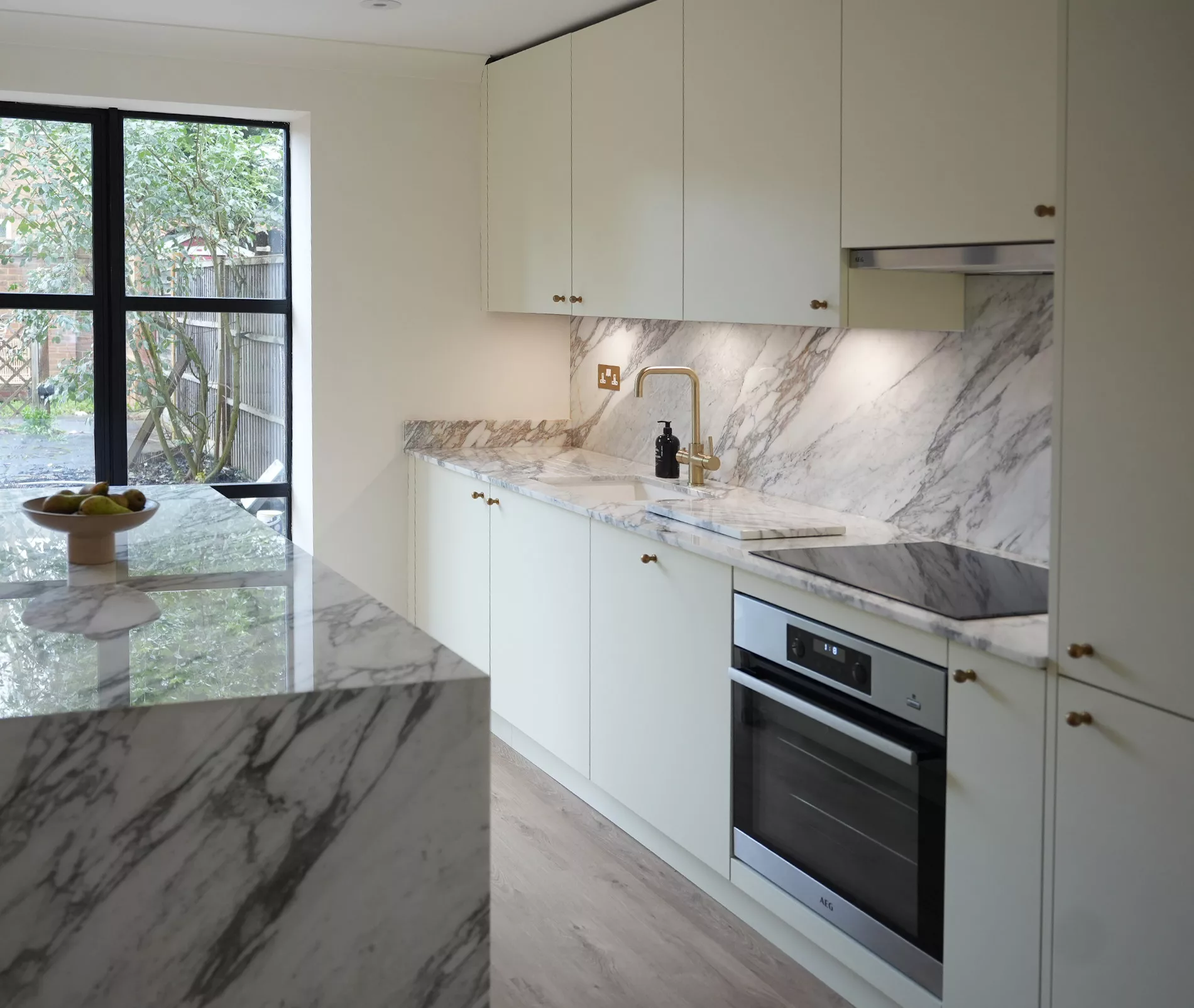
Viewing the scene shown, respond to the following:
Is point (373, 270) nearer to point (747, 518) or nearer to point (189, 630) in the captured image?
point (747, 518)

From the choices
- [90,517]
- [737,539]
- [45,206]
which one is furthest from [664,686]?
[45,206]

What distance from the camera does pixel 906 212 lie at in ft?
8.58

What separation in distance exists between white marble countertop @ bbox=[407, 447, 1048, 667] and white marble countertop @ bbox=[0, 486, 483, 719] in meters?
0.81

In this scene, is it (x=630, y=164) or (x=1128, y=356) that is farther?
(x=630, y=164)

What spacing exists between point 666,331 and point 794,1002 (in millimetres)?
2298

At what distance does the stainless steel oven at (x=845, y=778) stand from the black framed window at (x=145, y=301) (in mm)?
2730

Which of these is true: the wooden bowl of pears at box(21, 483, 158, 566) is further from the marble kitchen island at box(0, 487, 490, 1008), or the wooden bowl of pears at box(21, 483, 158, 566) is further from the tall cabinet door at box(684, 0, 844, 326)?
the tall cabinet door at box(684, 0, 844, 326)

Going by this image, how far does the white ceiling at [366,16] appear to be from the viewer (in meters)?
3.88

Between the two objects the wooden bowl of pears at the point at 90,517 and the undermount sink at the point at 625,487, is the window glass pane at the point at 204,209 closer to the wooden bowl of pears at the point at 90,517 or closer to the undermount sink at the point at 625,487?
the undermount sink at the point at 625,487

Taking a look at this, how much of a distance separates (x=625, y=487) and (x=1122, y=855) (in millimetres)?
2363

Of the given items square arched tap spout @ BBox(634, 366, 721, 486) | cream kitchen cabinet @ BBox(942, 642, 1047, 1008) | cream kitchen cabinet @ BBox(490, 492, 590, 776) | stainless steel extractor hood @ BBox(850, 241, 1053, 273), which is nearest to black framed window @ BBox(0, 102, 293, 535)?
cream kitchen cabinet @ BBox(490, 492, 590, 776)

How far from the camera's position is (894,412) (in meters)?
3.19

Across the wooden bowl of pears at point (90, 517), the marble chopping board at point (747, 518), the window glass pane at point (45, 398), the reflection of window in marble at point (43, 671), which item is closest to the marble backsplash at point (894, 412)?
the marble chopping board at point (747, 518)

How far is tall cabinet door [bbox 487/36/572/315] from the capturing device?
4.17 metres
